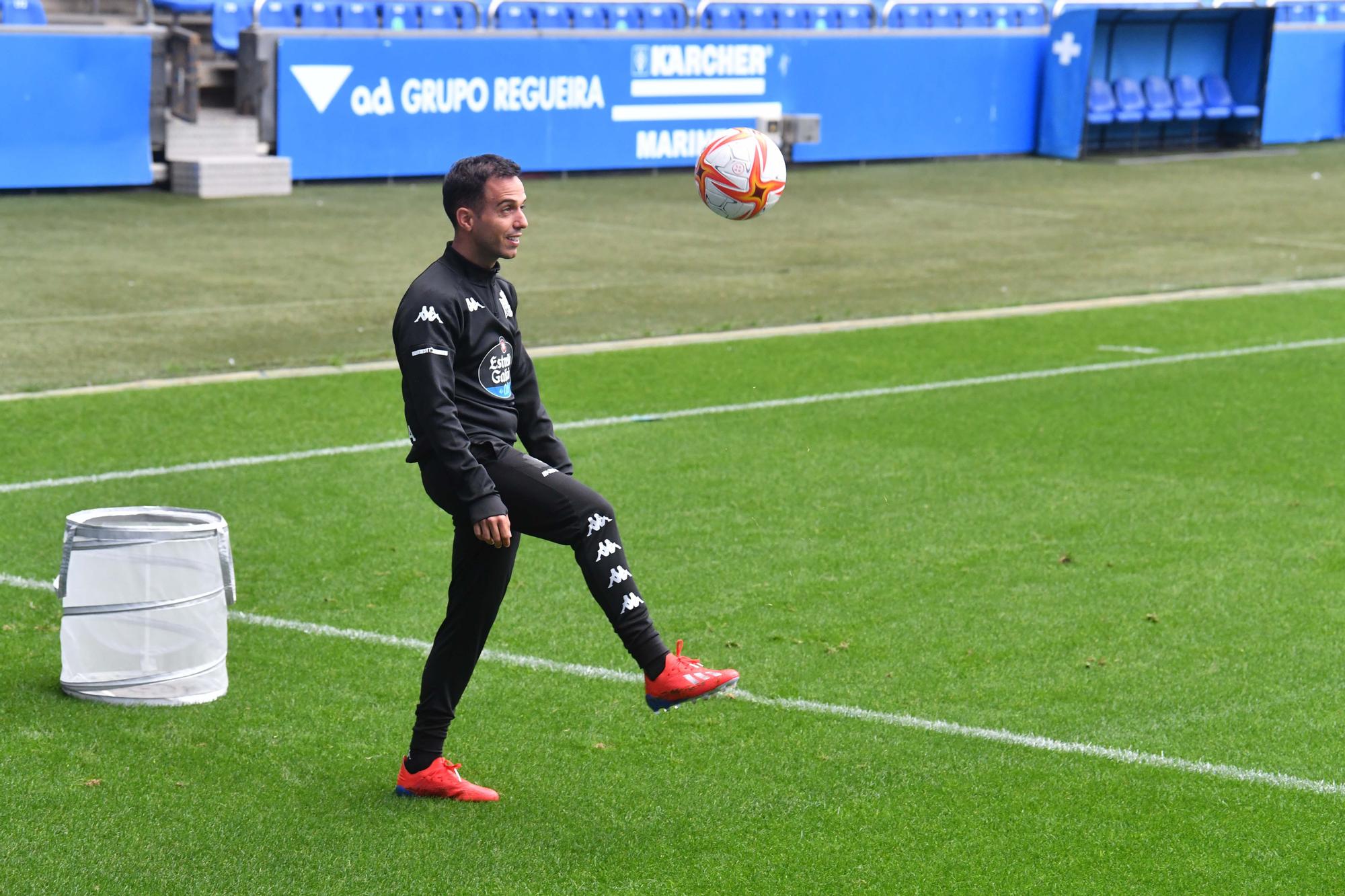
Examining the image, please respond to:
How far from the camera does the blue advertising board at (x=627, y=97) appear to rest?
25000 mm

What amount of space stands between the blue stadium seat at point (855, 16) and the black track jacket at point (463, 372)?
88.0ft

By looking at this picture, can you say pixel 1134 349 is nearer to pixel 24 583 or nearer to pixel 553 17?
pixel 24 583

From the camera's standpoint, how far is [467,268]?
529cm

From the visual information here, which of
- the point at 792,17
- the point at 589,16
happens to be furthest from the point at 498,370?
the point at 792,17

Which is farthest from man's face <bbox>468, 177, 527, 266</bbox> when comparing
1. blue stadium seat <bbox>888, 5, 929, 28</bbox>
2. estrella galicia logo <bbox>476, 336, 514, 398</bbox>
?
blue stadium seat <bbox>888, 5, 929, 28</bbox>

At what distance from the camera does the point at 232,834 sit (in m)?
5.27

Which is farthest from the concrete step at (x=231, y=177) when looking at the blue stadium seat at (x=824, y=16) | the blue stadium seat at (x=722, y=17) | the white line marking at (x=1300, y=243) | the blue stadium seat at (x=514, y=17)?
the white line marking at (x=1300, y=243)

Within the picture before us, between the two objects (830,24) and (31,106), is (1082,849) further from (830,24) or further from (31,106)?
(830,24)

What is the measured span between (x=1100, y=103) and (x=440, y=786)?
29379mm

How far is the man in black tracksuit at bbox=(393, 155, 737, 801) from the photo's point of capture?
16.8ft

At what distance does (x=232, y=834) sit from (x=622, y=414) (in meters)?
6.67

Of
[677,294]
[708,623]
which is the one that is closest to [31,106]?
[677,294]

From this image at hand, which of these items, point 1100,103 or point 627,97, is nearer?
point 627,97

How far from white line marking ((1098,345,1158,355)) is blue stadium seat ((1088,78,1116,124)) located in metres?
18.6
